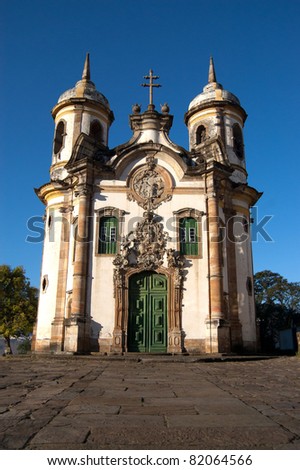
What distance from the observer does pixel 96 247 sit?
20.0 metres

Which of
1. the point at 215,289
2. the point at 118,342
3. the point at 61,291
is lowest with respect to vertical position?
the point at 118,342

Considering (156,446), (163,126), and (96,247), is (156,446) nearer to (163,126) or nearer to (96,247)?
(96,247)

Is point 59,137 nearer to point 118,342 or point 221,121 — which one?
point 221,121

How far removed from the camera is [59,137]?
26.2 meters

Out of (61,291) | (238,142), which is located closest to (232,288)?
(61,291)

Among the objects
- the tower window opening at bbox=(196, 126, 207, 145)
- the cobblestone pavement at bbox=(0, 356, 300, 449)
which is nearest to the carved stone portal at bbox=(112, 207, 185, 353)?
the tower window opening at bbox=(196, 126, 207, 145)

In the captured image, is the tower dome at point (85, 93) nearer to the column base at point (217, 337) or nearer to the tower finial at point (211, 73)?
the tower finial at point (211, 73)

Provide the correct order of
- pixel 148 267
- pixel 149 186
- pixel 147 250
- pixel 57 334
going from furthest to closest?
pixel 149 186 < pixel 57 334 < pixel 147 250 < pixel 148 267

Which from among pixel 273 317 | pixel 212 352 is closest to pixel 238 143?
pixel 212 352

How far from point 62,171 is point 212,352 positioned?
13.6 meters

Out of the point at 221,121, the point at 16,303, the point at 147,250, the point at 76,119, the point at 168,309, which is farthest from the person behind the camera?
the point at 16,303

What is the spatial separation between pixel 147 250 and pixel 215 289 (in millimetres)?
3688

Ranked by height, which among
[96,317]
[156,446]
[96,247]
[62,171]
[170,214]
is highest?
[62,171]

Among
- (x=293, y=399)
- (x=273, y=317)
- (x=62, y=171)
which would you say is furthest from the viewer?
(x=273, y=317)
